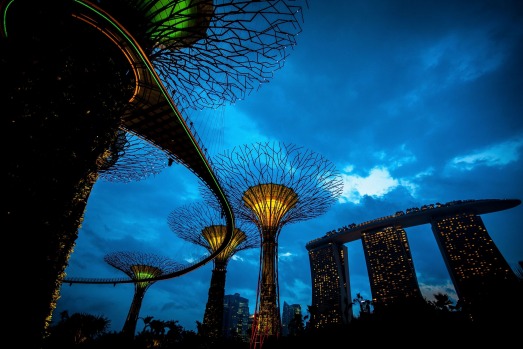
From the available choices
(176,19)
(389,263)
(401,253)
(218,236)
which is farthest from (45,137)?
(389,263)

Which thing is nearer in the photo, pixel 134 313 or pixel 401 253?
pixel 134 313

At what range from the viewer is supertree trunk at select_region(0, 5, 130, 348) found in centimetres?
295

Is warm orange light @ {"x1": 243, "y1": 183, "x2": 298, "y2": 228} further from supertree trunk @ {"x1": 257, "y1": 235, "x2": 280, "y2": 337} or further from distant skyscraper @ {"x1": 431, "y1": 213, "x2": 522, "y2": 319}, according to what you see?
distant skyscraper @ {"x1": 431, "y1": 213, "x2": 522, "y2": 319}

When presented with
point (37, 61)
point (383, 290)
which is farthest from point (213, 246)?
point (383, 290)

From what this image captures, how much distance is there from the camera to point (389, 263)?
76562mm

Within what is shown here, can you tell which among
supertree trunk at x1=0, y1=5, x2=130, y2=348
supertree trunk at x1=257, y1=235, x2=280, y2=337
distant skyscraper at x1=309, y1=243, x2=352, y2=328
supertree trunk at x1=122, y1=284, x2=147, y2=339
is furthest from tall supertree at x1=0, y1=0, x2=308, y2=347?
distant skyscraper at x1=309, y1=243, x2=352, y2=328

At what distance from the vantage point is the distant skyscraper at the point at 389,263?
7194 cm

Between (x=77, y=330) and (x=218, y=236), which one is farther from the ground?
(x=218, y=236)

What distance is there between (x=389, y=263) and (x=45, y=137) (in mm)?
87784

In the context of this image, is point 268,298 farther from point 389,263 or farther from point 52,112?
point 389,263

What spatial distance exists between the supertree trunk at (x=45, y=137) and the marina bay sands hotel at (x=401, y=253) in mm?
61578

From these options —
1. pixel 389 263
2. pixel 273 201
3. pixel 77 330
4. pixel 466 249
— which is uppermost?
pixel 389 263

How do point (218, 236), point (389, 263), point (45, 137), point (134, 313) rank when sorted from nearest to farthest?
point (45, 137) < point (218, 236) < point (134, 313) < point (389, 263)

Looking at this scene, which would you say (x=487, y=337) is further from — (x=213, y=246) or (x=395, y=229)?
(x=395, y=229)
